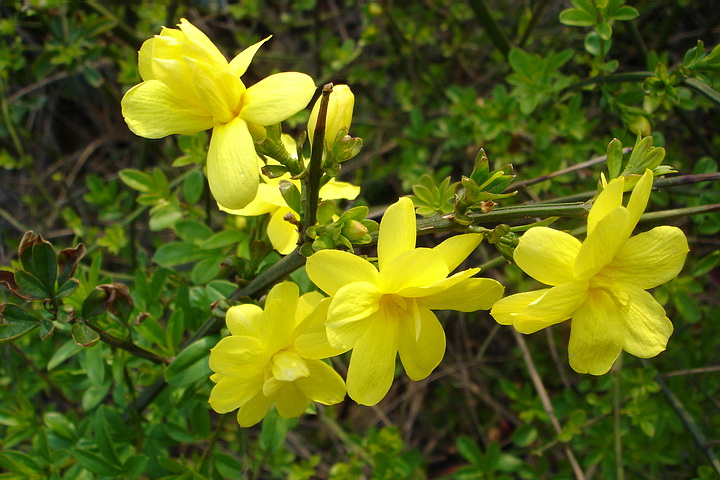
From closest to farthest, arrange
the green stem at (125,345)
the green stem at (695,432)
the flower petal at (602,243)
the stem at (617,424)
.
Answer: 1. the flower petal at (602,243)
2. the green stem at (125,345)
3. the green stem at (695,432)
4. the stem at (617,424)

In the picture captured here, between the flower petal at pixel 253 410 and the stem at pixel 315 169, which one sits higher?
the stem at pixel 315 169

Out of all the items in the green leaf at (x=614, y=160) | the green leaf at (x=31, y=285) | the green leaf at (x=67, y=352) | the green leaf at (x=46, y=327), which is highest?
the green leaf at (x=614, y=160)

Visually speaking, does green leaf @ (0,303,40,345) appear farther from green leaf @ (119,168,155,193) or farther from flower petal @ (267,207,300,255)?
green leaf @ (119,168,155,193)

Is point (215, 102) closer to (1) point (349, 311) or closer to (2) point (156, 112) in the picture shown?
(2) point (156, 112)

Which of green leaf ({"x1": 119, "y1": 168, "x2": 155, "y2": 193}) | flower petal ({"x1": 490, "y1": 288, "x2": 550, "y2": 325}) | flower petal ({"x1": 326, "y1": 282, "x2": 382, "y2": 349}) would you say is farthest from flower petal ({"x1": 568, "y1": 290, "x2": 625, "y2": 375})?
green leaf ({"x1": 119, "y1": 168, "x2": 155, "y2": 193})

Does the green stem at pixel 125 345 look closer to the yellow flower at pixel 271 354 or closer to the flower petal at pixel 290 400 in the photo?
the yellow flower at pixel 271 354

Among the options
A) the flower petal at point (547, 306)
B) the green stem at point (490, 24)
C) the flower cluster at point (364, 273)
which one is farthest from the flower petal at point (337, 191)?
the green stem at point (490, 24)

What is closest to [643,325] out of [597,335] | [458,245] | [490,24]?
[597,335]
